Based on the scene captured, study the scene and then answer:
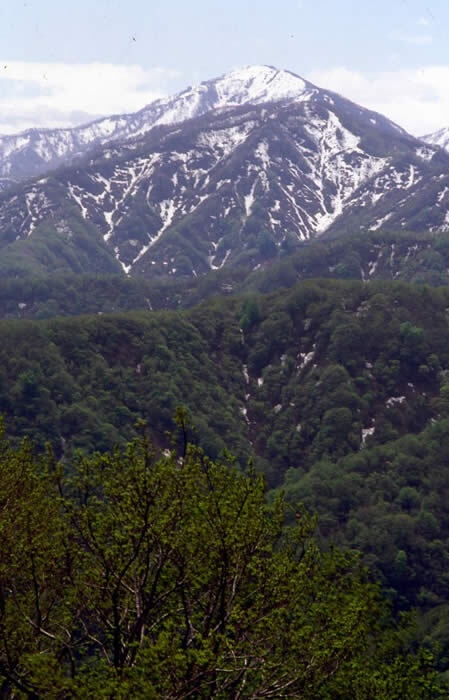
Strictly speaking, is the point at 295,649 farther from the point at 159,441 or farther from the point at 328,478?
the point at 159,441

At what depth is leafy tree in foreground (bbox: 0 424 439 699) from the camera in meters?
26.2

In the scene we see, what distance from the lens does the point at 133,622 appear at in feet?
99.8

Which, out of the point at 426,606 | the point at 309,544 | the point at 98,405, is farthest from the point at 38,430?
the point at 309,544

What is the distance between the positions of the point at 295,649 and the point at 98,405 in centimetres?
16754

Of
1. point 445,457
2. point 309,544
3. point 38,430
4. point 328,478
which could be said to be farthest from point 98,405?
point 309,544

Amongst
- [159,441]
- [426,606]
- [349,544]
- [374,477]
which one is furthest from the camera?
[159,441]

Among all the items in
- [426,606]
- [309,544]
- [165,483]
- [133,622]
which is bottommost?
[426,606]

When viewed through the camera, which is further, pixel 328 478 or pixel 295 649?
pixel 328 478

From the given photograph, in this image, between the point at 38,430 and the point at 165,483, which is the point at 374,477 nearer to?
the point at 38,430

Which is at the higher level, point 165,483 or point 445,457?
point 165,483

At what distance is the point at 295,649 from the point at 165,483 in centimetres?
1055

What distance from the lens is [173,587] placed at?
2962 centimetres

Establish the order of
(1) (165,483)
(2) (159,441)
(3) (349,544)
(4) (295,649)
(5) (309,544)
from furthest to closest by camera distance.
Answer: (2) (159,441)
(3) (349,544)
(5) (309,544)
(4) (295,649)
(1) (165,483)

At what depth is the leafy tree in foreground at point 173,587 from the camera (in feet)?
86.0
